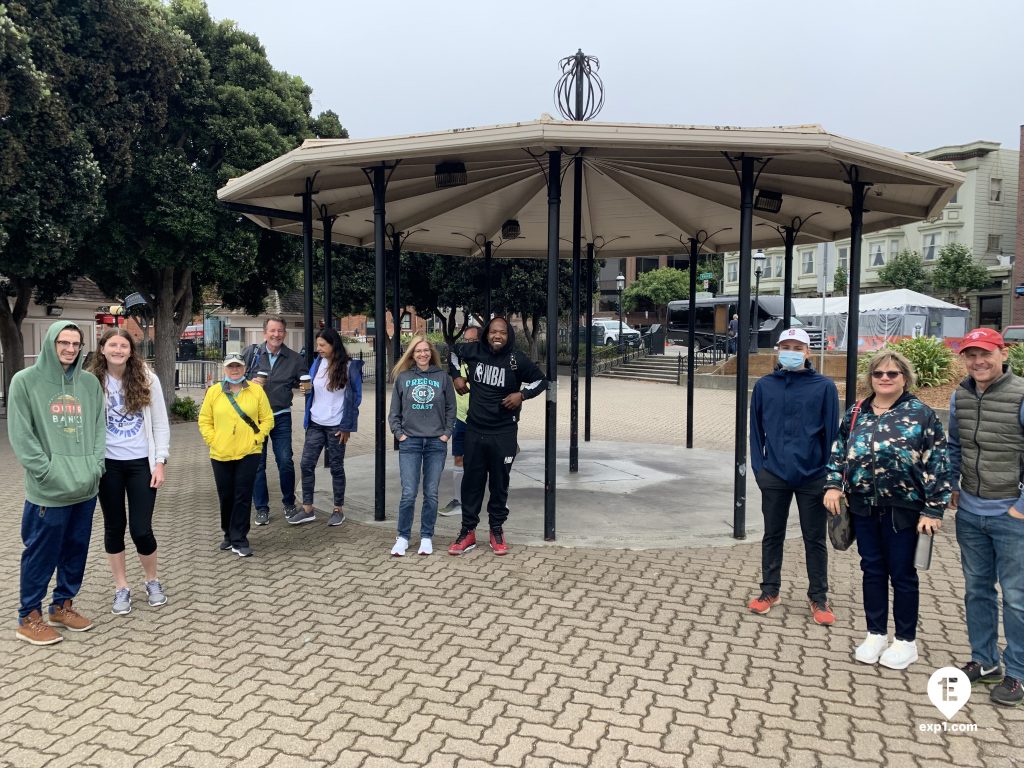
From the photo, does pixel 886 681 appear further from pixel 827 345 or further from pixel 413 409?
pixel 827 345

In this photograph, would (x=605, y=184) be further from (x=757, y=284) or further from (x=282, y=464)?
(x=757, y=284)

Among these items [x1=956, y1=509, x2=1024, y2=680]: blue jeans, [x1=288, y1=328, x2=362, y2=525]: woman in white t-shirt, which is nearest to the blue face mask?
[x1=956, y1=509, x2=1024, y2=680]: blue jeans

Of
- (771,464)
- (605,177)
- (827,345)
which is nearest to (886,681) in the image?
(771,464)

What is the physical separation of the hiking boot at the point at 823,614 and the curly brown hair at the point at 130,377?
14.3ft

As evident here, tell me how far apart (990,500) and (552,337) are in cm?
335

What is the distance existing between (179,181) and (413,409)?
33.1 ft

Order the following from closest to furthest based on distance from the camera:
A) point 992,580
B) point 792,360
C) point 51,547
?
1. point 992,580
2. point 51,547
3. point 792,360

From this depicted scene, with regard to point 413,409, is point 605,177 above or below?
above

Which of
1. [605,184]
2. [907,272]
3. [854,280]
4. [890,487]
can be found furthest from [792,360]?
[907,272]

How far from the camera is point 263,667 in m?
3.91

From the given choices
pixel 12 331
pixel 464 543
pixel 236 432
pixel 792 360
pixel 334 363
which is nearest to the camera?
pixel 792 360

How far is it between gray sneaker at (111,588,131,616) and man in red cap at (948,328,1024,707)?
192 inches

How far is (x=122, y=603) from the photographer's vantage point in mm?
4625

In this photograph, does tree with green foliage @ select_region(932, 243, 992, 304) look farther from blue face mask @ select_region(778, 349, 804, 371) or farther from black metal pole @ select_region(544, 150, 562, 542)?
blue face mask @ select_region(778, 349, 804, 371)
